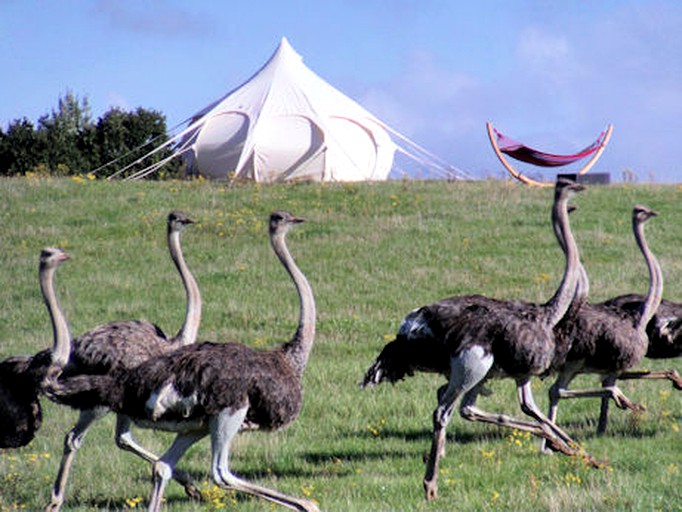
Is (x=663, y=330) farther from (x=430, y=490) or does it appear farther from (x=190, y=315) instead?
(x=190, y=315)

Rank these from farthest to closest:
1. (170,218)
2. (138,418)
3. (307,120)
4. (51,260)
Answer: (307,120)
(170,218)
(51,260)
(138,418)

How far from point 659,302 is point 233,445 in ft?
12.4

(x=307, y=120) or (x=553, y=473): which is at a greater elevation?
(x=307, y=120)

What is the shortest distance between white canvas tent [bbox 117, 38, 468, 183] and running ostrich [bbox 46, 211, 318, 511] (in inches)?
856

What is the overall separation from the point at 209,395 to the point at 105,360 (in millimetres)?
1568

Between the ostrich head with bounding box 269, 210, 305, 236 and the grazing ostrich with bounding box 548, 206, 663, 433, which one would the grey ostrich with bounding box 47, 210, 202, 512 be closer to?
the ostrich head with bounding box 269, 210, 305, 236

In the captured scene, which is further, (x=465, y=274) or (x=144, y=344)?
(x=465, y=274)

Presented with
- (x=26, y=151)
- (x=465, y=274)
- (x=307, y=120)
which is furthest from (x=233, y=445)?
(x=26, y=151)

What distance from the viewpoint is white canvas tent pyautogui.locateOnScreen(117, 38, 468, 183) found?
1193 inches

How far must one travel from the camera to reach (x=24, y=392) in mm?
7645

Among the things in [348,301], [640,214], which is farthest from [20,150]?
[640,214]

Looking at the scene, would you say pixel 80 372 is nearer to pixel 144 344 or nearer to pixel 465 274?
pixel 144 344

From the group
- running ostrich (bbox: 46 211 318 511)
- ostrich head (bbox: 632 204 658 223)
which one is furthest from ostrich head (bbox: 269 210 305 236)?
ostrich head (bbox: 632 204 658 223)

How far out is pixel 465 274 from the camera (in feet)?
60.2
